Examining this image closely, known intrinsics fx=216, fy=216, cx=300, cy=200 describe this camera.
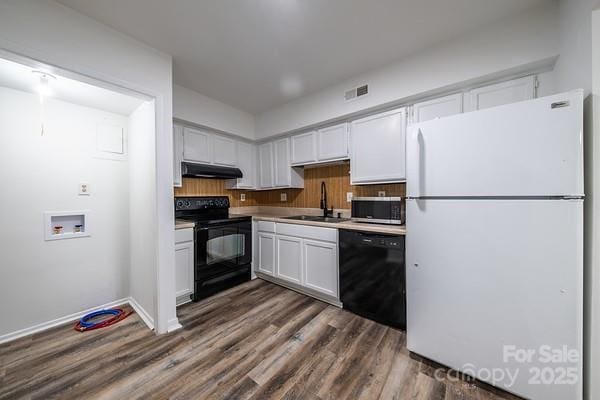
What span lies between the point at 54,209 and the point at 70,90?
42.8 inches

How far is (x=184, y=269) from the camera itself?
7.53 ft

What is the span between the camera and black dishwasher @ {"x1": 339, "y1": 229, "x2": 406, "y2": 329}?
181cm

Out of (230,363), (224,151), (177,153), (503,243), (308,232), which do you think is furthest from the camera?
(224,151)

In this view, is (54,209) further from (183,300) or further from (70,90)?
(183,300)

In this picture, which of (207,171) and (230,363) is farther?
(207,171)

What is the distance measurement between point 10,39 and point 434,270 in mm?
2925

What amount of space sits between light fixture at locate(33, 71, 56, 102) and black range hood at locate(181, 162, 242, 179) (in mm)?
1165

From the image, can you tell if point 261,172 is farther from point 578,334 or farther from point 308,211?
point 578,334

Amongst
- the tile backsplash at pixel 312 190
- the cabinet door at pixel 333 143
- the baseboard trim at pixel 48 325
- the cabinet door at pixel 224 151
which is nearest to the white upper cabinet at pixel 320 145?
the cabinet door at pixel 333 143

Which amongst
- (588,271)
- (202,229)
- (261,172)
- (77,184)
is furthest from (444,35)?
(77,184)

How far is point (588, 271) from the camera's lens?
1.10 m

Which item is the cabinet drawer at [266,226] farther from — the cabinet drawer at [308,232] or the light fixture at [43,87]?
the light fixture at [43,87]

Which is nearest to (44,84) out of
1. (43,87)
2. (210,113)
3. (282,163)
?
(43,87)

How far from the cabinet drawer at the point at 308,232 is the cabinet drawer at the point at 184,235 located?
3.27 feet
